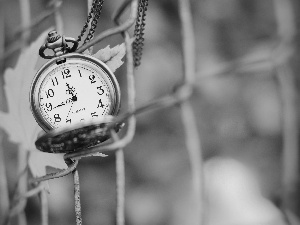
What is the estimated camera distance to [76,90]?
0.64m

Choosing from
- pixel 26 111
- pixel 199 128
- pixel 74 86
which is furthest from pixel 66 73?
pixel 199 128

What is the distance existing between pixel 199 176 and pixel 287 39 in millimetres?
156

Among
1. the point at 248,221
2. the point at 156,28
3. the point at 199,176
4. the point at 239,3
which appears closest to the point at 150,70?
the point at 156,28

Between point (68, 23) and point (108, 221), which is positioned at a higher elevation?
point (68, 23)

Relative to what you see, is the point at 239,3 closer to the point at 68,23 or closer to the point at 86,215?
the point at 68,23

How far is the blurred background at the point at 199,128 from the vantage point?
80 centimetres

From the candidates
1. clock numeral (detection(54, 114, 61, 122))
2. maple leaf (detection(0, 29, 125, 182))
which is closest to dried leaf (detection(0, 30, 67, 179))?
maple leaf (detection(0, 29, 125, 182))

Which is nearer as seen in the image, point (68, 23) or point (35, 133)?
point (35, 133)

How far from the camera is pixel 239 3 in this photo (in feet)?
2.81

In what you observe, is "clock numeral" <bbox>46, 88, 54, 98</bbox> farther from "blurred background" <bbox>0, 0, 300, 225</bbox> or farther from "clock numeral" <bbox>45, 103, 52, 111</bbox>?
"blurred background" <bbox>0, 0, 300, 225</bbox>

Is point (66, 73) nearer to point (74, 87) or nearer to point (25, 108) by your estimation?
point (74, 87)

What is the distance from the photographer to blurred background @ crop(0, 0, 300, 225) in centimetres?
80

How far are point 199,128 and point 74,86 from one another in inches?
11.7

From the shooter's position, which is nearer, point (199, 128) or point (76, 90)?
point (76, 90)
